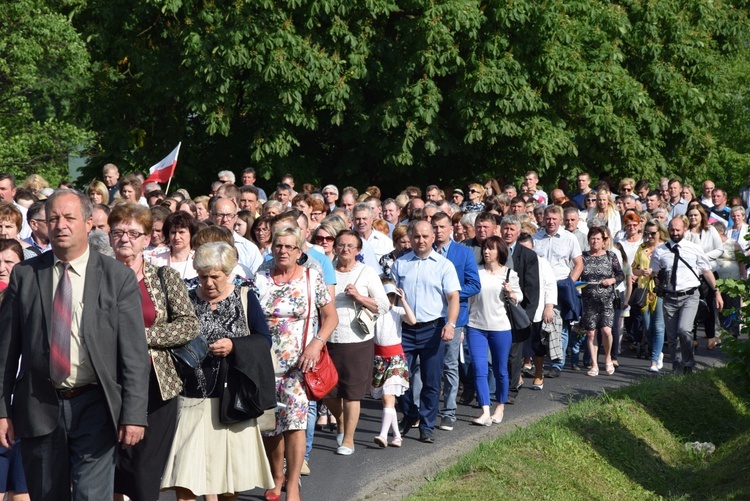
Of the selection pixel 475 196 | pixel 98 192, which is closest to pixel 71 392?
pixel 98 192

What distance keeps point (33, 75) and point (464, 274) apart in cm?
2190

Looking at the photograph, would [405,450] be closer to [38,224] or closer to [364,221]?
[364,221]

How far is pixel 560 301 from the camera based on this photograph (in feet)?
45.9

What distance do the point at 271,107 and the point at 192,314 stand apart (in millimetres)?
14952

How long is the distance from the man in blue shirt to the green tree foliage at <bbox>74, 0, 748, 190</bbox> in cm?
1048

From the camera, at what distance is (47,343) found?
5762 millimetres

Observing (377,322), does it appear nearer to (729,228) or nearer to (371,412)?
(371,412)

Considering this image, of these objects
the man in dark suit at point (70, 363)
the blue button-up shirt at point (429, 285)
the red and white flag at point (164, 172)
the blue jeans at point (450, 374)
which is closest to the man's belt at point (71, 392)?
the man in dark suit at point (70, 363)

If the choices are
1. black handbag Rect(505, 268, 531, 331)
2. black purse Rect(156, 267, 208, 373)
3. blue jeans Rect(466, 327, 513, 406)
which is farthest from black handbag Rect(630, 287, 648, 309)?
black purse Rect(156, 267, 208, 373)

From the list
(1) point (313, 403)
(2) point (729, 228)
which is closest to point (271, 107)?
Result: (2) point (729, 228)

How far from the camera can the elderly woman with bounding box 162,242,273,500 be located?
709cm

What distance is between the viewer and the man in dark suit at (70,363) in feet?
18.9

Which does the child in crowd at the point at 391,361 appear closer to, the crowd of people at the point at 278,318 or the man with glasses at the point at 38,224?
the crowd of people at the point at 278,318

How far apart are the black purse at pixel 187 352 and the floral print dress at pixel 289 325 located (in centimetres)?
139
